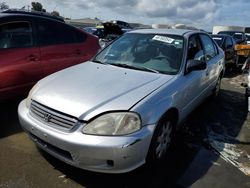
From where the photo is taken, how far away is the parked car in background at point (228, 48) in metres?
10.9

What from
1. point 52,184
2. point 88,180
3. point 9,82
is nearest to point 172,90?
point 88,180

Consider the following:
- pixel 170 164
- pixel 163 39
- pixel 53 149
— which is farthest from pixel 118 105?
pixel 163 39

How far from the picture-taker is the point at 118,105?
9.68 ft

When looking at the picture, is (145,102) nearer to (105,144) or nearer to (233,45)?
(105,144)

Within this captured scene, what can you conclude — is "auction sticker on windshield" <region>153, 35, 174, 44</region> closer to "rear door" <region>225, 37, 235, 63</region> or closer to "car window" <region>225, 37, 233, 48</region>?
"rear door" <region>225, 37, 235, 63</region>

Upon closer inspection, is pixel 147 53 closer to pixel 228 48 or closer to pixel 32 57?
pixel 32 57

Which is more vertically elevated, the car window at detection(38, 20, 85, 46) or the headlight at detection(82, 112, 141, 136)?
the car window at detection(38, 20, 85, 46)

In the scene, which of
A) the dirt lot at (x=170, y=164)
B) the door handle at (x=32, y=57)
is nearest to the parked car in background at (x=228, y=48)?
the dirt lot at (x=170, y=164)

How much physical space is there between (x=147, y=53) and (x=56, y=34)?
6.60 ft

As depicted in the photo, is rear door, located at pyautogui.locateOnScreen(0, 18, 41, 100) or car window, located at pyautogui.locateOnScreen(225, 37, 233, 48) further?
car window, located at pyautogui.locateOnScreen(225, 37, 233, 48)

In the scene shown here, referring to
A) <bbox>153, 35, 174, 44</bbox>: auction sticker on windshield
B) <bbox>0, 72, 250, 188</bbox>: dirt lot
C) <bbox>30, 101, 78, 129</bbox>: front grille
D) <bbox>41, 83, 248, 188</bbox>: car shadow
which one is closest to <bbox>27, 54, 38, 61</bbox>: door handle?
<bbox>0, 72, 250, 188</bbox>: dirt lot

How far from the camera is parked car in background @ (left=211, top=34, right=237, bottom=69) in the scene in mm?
10915

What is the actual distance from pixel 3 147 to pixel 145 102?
195cm

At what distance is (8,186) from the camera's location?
9.73ft
